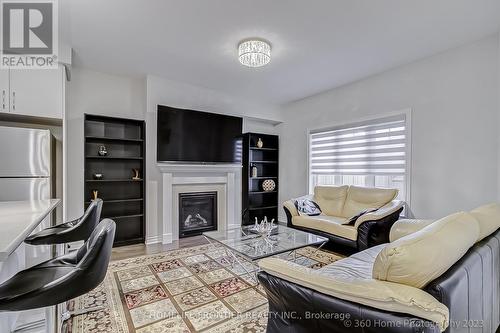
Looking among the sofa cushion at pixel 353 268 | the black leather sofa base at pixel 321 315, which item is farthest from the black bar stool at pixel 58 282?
the sofa cushion at pixel 353 268

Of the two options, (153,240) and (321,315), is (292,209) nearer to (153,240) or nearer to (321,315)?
(153,240)

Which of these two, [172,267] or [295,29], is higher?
[295,29]

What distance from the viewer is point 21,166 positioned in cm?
261

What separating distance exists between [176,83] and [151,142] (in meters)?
1.15

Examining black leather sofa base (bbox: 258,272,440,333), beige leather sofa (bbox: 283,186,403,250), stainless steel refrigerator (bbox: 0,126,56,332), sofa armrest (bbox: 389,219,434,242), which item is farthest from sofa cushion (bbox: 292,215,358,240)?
stainless steel refrigerator (bbox: 0,126,56,332)

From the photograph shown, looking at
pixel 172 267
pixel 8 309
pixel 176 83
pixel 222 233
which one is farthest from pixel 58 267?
pixel 176 83

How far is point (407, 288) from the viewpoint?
920 millimetres

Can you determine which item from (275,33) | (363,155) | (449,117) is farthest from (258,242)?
(449,117)

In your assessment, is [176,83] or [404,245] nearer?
[404,245]

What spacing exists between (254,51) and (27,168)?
2896 millimetres

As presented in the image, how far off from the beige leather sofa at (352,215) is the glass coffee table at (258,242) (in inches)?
19.4

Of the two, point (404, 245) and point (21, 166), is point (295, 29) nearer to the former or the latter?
point (404, 245)

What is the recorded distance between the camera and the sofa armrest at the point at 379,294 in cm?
83

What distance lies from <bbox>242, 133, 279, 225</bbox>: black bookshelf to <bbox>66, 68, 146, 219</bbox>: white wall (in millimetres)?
2268
